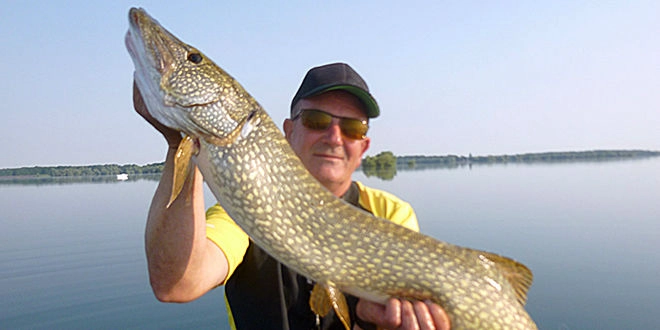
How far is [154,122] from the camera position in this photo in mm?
2240

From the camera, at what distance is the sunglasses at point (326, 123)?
330 centimetres

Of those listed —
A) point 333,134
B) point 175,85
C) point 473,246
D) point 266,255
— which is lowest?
point 473,246

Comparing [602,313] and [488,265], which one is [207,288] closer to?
[488,265]

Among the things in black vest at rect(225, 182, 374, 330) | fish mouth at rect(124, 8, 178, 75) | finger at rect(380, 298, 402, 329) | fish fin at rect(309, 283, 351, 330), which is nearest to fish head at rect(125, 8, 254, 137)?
fish mouth at rect(124, 8, 178, 75)

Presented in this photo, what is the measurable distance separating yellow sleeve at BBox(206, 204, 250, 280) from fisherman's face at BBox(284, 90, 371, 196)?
0.79 metres

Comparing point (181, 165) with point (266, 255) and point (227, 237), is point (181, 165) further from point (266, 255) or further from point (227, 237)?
point (266, 255)

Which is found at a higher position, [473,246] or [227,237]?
[227,237]

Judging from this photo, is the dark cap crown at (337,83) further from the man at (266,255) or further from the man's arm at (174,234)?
the man's arm at (174,234)

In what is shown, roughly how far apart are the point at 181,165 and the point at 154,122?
33 centimetres

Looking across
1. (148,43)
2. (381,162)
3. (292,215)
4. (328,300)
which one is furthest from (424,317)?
(381,162)

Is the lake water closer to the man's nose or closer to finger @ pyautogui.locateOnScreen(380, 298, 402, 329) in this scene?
the man's nose

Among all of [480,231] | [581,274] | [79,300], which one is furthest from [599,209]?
[79,300]

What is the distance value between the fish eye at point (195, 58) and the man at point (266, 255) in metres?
0.32

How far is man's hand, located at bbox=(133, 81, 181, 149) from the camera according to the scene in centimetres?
223
